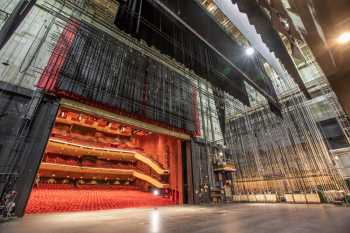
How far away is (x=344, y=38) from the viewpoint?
1250 mm

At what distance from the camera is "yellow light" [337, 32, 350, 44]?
123cm

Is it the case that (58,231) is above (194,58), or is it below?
below

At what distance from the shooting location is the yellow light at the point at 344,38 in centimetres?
123

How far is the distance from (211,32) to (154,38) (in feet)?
5.32

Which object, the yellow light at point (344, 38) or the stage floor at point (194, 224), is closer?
the yellow light at point (344, 38)

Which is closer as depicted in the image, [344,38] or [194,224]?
[344,38]

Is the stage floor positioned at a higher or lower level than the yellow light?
lower

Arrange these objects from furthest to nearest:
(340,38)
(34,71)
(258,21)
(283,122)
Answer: (283,122), (34,71), (258,21), (340,38)

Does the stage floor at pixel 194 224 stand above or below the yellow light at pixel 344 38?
below

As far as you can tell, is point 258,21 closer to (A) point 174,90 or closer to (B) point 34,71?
(B) point 34,71

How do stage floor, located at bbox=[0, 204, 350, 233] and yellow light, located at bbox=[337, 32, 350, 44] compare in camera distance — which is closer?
yellow light, located at bbox=[337, 32, 350, 44]

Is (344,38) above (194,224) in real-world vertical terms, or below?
above

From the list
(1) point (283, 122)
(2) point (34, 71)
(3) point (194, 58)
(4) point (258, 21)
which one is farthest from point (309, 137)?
(2) point (34, 71)

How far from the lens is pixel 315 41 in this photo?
1327 mm
